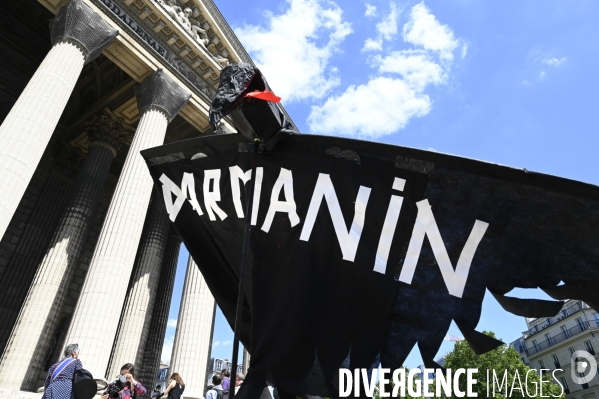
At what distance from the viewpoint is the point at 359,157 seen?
292 cm

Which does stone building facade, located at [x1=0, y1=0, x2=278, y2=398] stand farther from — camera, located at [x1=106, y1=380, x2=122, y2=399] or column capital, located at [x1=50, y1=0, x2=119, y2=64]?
camera, located at [x1=106, y1=380, x2=122, y2=399]

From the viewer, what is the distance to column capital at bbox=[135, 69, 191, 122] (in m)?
16.5

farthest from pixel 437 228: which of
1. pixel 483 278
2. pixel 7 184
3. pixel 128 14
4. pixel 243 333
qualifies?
pixel 128 14

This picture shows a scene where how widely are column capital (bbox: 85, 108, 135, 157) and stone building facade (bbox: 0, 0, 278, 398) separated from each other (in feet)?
0.22

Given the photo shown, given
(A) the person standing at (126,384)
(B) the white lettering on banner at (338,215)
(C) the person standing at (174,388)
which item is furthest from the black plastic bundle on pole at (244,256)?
(C) the person standing at (174,388)

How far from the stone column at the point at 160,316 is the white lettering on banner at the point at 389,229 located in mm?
18710

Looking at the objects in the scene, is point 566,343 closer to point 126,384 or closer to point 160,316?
point 160,316

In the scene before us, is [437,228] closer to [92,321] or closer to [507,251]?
[507,251]

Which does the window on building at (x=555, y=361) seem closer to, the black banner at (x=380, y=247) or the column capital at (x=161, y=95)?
the column capital at (x=161, y=95)

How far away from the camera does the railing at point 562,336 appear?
4629cm

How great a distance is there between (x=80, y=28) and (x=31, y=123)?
454 centimetres

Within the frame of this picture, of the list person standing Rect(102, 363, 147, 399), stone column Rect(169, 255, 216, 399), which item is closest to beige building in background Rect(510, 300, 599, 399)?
stone column Rect(169, 255, 216, 399)

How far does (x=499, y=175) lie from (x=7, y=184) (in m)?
11.9

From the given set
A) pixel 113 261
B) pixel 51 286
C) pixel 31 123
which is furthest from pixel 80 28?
pixel 51 286
